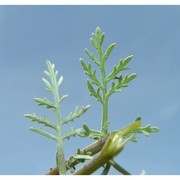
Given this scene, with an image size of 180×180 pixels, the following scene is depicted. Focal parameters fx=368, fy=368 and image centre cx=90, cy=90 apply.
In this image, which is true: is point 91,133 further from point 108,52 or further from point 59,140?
point 108,52

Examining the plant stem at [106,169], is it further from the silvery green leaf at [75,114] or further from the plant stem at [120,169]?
the silvery green leaf at [75,114]

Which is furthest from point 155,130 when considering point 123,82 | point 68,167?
point 68,167

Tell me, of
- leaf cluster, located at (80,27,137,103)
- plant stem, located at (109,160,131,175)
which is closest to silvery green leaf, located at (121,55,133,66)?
leaf cluster, located at (80,27,137,103)

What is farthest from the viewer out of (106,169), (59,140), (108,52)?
(108,52)

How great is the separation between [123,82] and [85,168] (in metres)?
0.29

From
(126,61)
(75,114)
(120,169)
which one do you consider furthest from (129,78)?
(120,169)

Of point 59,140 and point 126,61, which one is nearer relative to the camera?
point 59,140

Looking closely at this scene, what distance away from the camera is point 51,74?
0.67m

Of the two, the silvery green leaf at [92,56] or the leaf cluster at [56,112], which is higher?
→ the silvery green leaf at [92,56]

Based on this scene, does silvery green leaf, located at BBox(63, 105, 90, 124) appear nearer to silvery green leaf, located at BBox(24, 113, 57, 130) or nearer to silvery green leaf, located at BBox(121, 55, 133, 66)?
silvery green leaf, located at BBox(24, 113, 57, 130)

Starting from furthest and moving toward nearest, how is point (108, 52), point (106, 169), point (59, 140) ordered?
point (108, 52) → point (59, 140) → point (106, 169)

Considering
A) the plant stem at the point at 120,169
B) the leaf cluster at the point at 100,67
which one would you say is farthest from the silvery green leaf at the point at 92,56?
the plant stem at the point at 120,169

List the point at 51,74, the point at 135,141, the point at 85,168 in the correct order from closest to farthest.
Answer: the point at 85,168
the point at 135,141
the point at 51,74
